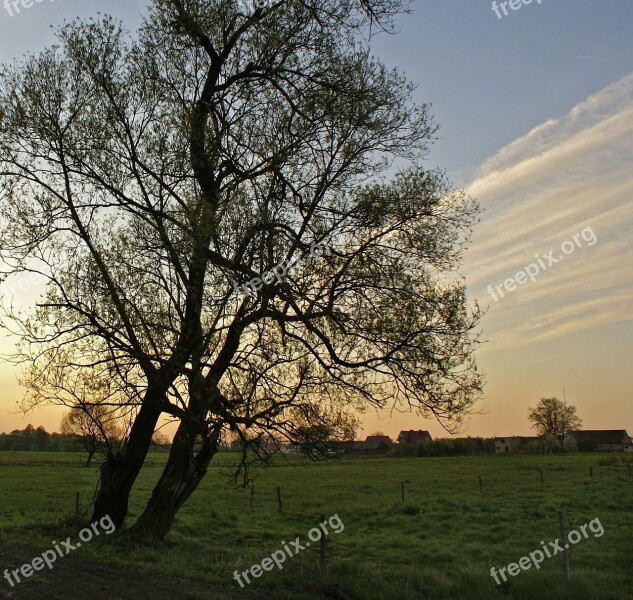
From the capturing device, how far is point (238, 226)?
41.0ft

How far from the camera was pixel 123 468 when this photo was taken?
15781mm

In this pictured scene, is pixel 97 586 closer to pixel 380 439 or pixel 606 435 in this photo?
pixel 380 439

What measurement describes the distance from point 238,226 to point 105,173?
4557 millimetres

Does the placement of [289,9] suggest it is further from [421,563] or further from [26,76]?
[421,563]

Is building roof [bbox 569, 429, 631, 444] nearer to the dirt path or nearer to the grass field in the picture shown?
the grass field

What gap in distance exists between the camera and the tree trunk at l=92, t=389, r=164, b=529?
1561 centimetres

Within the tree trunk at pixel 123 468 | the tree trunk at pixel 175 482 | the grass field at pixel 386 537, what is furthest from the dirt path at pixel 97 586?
the tree trunk at pixel 123 468

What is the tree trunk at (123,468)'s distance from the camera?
51.2 ft

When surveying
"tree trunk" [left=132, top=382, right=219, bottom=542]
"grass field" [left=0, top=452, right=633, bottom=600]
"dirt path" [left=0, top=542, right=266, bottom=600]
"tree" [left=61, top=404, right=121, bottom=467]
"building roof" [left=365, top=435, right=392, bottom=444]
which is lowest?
"grass field" [left=0, top=452, right=633, bottom=600]

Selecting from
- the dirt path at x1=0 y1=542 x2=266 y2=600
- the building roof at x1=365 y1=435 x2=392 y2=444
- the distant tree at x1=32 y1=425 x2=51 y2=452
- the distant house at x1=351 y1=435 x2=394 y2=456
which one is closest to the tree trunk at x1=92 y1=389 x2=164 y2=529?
the dirt path at x1=0 y1=542 x2=266 y2=600

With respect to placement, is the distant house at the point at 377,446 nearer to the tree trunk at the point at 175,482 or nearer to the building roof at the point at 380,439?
the building roof at the point at 380,439

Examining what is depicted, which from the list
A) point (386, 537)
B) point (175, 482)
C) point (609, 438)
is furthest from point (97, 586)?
point (609, 438)

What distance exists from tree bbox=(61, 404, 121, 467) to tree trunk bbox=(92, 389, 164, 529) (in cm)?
39

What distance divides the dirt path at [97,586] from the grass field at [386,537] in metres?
0.60
